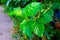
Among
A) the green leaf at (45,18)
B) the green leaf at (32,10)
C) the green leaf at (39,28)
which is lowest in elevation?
the green leaf at (39,28)

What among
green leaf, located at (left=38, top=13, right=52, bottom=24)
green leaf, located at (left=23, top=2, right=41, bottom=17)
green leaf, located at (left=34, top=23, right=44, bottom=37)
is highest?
green leaf, located at (left=23, top=2, right=41, bottom=17)

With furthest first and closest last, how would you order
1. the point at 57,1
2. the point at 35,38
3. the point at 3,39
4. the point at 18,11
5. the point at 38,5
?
the point at 3,39
the point at 35,38
the point at 57,1
the point at 18,11
the point at 38,5

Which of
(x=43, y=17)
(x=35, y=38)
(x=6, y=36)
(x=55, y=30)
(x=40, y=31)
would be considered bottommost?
(x=6, y=36)

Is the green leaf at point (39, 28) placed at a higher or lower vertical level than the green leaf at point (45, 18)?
lower

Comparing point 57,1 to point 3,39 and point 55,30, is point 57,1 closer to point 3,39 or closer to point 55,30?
point 55,30

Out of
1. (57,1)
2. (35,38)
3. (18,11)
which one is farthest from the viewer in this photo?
(35,38)

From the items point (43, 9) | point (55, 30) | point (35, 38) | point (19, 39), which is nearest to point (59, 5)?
point (43, 9)

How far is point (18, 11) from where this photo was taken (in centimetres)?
144

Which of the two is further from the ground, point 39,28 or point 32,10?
point 32,10

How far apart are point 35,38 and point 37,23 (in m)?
0.97

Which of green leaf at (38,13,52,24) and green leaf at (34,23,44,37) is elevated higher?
green leaf at (38,13,52,24)

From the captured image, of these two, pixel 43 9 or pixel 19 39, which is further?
pixel 19 39

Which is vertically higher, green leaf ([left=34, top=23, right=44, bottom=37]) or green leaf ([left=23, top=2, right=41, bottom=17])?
green leaf ([left=23, top=2, right=41, bottom=17])

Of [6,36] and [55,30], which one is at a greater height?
[55,30]
